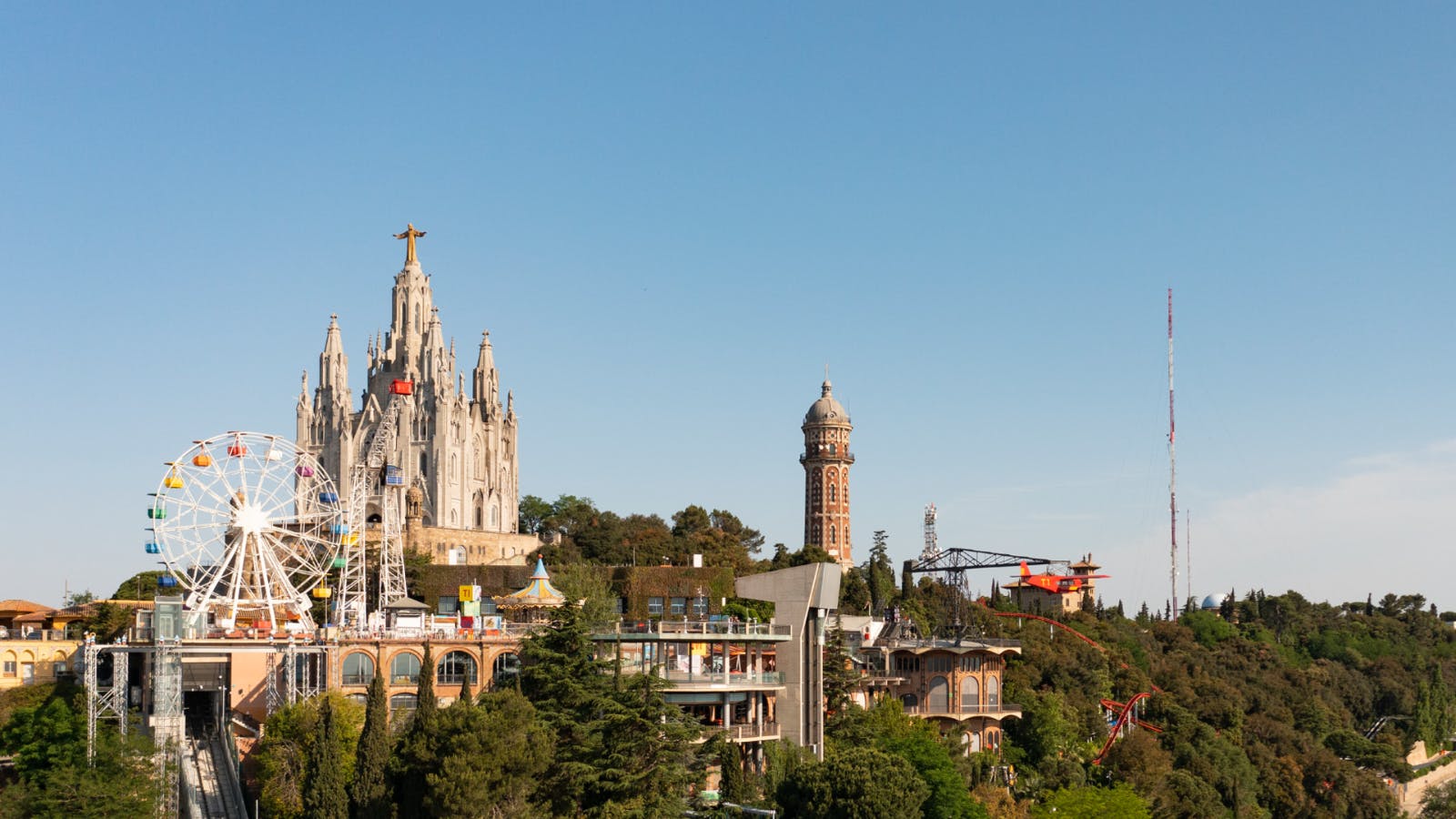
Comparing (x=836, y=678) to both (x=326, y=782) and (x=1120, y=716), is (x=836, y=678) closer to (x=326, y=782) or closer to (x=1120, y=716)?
(x=326, y=782)

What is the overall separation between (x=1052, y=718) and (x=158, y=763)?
48719 mm

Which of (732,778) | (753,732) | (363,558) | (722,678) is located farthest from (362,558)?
(732,778)

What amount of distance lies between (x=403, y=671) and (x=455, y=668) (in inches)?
89.0

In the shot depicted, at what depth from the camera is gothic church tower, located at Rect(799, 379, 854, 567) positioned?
14562 cm

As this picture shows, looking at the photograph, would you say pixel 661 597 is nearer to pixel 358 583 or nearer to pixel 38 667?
pixel 358 583

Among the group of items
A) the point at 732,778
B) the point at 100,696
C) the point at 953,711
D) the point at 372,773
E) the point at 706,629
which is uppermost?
the point at 706,629

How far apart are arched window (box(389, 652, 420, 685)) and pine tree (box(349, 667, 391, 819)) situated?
9805 mm

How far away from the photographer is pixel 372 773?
55.9 meters

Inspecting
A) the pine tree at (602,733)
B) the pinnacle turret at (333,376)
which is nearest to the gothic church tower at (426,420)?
the pinnacle turret at (333,376)

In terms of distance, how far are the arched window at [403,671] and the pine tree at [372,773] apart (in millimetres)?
9805

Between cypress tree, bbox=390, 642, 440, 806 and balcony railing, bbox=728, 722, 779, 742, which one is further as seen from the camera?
balcony railing, bbox=728, 722, 779, 742

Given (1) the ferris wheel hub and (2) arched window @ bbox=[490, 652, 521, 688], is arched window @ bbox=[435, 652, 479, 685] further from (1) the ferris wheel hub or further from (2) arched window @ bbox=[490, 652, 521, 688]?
(1) the ferris wheel hub

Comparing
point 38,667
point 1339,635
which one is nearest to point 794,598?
point 38,667

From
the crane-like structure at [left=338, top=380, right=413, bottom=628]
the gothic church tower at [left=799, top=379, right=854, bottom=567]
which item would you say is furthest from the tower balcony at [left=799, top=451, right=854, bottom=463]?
the crane-like structure at [left=338, top=380, right=413, bottom=628]
